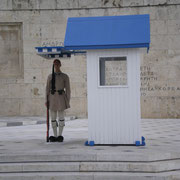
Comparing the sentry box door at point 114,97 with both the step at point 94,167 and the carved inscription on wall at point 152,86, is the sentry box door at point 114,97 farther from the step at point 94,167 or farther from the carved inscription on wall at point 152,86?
the carved inscription on wall at point 152,86

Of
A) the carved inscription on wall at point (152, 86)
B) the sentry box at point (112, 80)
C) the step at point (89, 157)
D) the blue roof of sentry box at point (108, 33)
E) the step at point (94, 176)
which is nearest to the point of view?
the step at point (94, 176)

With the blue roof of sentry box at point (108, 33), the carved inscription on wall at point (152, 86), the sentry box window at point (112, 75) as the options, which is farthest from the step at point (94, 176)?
the carved inscription on wall at point (152, 86)

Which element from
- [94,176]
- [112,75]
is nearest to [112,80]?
[112,75]

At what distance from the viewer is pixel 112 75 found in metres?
6.94

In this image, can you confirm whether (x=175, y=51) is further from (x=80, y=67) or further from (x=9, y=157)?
(x=9, y=157)

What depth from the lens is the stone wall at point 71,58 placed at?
14.5 meters

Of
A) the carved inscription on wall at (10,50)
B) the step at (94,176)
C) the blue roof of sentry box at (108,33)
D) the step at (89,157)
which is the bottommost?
the step at (94,176)

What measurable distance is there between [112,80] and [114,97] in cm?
33

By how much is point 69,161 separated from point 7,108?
953 centimetres

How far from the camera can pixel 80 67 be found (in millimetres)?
14992

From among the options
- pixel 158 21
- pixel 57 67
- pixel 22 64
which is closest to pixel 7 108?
pixel 22 64

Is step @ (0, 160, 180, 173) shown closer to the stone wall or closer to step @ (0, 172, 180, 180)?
step @ (0, 172, 180, 180)

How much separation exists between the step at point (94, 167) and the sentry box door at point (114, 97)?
1.26 m

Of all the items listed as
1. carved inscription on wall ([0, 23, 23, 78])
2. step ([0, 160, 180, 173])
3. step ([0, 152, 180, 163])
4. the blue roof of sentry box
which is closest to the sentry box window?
the blue roof of sentry box
